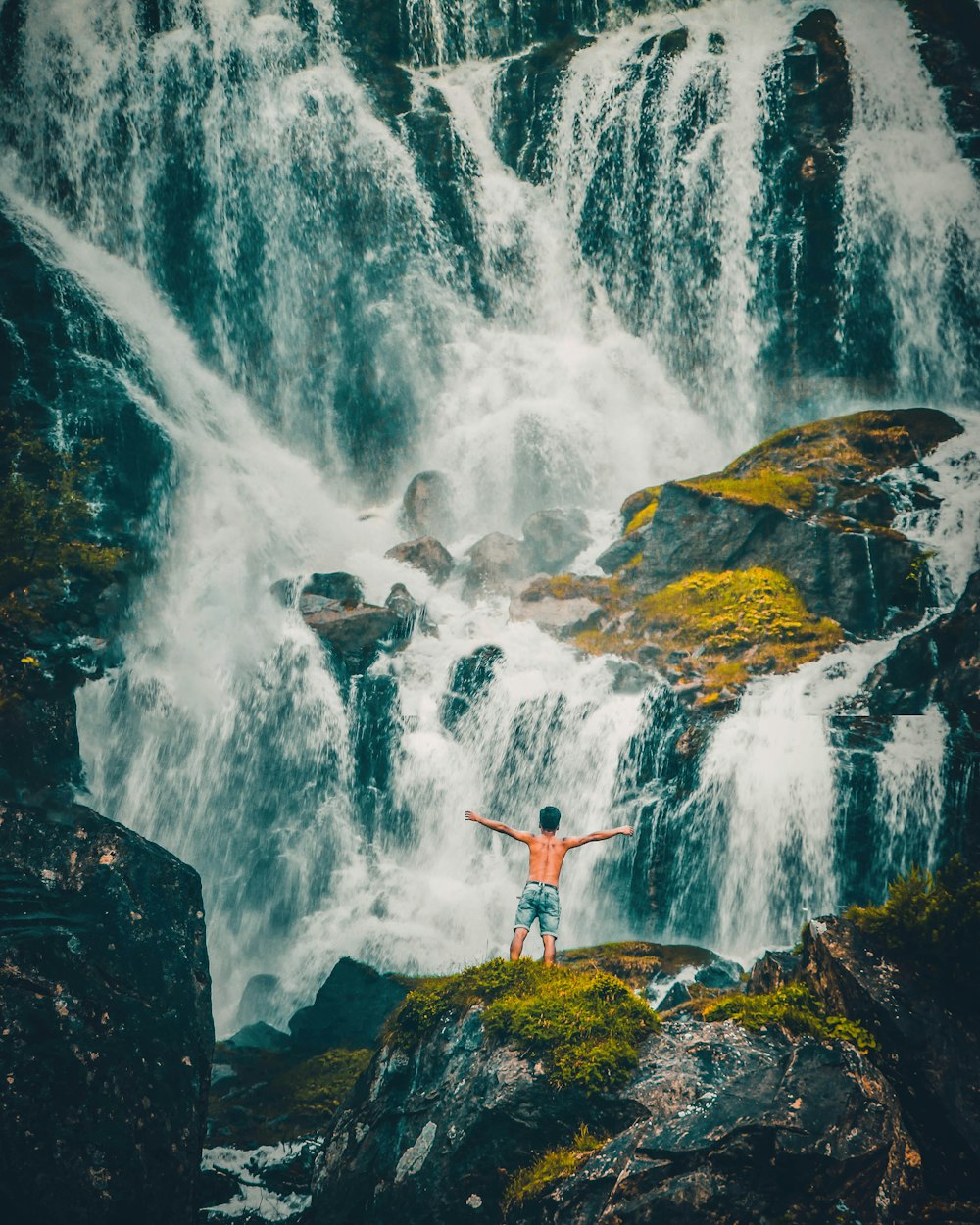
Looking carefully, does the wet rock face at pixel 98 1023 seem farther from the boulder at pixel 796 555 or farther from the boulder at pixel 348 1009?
the boulder at pixel 796 555

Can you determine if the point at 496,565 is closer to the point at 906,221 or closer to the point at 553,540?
the point at 553,540

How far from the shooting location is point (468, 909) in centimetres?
1459

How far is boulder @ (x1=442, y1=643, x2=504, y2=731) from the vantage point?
17.4m

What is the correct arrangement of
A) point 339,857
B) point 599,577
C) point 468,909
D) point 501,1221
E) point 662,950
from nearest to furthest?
1. point 501,1221
2. point 662,950
3. point 468,909
4. point 339,857
5. point 599,577

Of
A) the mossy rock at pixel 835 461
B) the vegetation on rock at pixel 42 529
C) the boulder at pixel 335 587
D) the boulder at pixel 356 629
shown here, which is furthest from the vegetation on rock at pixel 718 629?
the vegetation on rock at pixel 42 529

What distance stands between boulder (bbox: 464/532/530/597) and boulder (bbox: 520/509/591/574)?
1.02 ft

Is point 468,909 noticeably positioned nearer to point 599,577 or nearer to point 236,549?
point 599,577

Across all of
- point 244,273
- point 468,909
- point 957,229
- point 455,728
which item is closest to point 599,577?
point 455,728

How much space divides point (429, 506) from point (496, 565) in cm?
547

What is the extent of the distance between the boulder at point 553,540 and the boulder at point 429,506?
4402 mm

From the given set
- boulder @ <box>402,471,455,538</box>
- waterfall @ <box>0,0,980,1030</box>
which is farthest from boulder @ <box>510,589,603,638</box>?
boulder @ <box>402,471,455,538</box>

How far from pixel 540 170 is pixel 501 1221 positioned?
31.6 metres

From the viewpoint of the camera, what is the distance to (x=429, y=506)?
85.6ft

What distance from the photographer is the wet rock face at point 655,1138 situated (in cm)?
474
